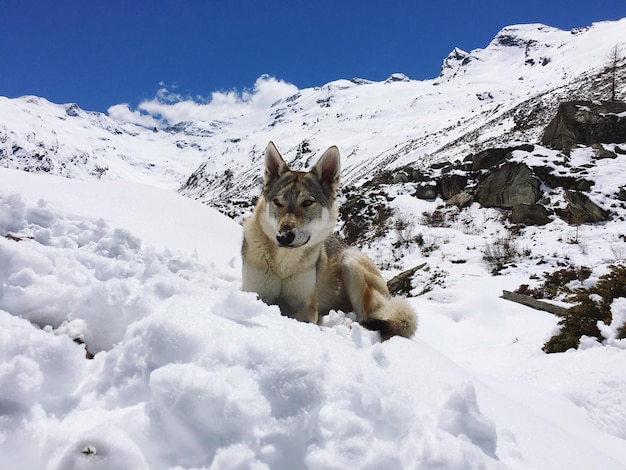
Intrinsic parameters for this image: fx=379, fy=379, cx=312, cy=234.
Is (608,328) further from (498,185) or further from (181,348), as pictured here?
(498,185)

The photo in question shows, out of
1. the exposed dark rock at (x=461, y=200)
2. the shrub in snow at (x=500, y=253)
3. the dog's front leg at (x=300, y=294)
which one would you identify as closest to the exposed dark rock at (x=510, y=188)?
the exposed dark rock at (x=461, y=200)

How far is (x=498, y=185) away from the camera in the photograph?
16797mm

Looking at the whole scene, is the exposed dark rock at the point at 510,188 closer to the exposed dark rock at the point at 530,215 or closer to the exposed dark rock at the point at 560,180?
the exposed dark rock at the point at 560,180

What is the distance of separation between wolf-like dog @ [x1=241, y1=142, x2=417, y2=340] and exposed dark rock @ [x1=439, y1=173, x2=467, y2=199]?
1530 cm

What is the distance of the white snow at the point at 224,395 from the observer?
5.11 feet

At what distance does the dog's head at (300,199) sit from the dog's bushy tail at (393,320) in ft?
4.01

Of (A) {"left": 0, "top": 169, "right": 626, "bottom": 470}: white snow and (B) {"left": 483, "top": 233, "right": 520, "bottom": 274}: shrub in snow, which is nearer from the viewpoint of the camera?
(A) {"left": 0, "top": 169, "right": 626, "bottom": 470}: white snow

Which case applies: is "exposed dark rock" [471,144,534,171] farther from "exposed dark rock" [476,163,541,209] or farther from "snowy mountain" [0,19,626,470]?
"snowy mountain" [0,19,626,470]

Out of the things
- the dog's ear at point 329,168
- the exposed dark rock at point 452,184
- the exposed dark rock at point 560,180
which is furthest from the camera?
the exposed dark rock at point 452,184

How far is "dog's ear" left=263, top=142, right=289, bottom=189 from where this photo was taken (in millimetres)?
5453

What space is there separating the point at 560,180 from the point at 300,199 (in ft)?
50.6

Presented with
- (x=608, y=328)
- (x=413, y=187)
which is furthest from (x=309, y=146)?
(x=608, y=328)

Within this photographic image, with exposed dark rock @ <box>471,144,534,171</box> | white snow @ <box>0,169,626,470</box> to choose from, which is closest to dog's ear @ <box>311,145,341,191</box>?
white snow @ <box>0,169,626,470</box>

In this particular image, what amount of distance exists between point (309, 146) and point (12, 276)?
488 feet
